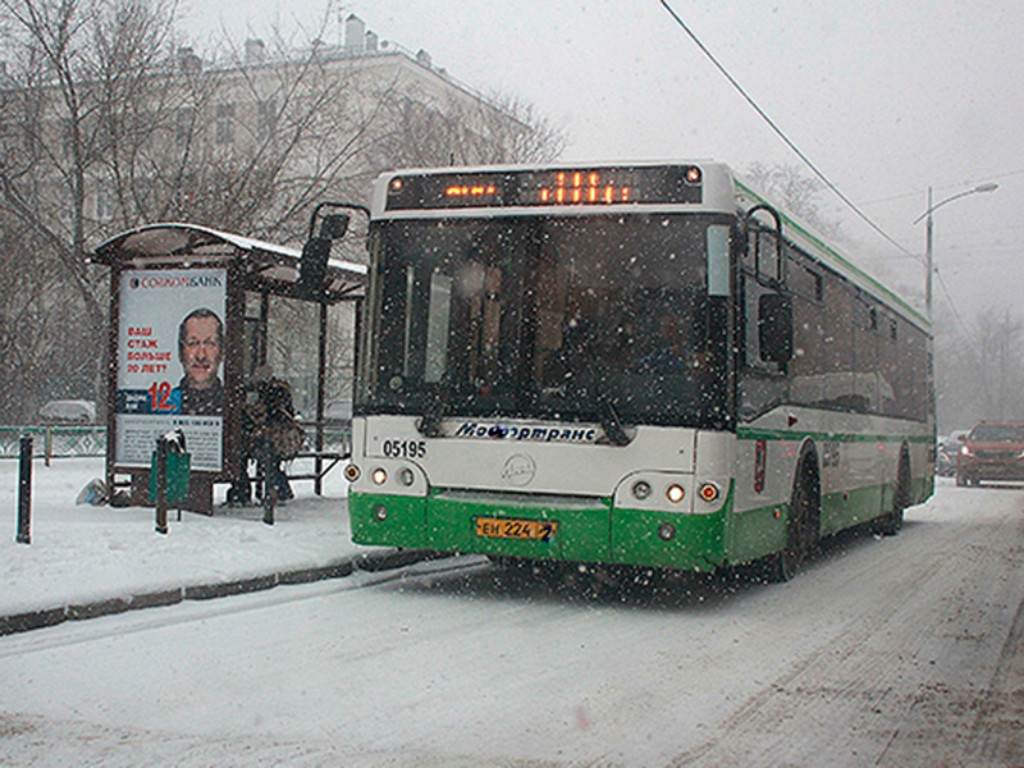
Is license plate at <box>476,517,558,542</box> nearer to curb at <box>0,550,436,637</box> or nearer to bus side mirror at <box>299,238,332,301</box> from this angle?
curb at <box>0,550,436,637</box>

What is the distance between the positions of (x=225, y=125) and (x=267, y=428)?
20.5 meters

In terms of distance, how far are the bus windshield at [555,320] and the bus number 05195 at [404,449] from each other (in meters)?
0.24

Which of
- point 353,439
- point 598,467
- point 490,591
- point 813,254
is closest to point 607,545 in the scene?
point 598,467

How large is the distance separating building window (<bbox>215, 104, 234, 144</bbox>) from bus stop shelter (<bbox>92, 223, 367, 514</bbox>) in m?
18.2

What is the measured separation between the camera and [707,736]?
5652 millimetres

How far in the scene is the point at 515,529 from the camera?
369 inches

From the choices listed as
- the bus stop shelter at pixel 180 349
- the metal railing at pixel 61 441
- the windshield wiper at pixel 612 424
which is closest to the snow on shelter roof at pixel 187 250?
the bus stop shelter at pixel 180 349

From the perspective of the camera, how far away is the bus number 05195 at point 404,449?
9.66m

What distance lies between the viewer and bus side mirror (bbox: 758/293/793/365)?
9.48 metres

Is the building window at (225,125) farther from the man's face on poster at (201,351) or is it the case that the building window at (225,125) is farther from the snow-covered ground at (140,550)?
the man's face on poster at (201,351)

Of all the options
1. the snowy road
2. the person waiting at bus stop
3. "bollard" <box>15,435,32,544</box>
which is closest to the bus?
the snowy road

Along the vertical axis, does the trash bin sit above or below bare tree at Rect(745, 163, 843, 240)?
below

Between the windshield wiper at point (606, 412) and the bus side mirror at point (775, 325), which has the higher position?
the bus side mirror at point (775, 325)

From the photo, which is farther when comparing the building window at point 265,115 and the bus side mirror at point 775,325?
the building window at point 265,115
